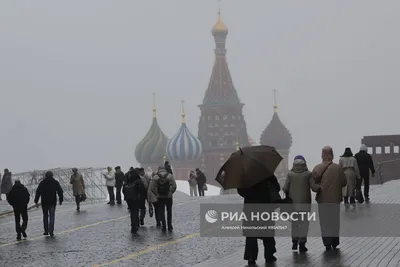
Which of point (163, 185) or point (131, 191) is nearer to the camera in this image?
point (163, 185)

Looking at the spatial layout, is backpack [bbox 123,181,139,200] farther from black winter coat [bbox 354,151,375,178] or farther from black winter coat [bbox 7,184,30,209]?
black winter coat [bbox 354,151,375,178]

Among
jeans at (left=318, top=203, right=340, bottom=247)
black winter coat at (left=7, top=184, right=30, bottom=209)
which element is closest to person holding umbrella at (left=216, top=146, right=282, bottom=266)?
jeans at (left=318, top=203, right=340, bottom=247)

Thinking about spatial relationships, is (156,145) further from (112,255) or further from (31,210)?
(112,255)

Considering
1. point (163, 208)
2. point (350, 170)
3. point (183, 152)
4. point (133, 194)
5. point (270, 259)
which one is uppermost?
point (183, 152)

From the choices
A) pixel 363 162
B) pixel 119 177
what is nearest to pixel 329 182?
pixel 363 162

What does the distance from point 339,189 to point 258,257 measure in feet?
5.13

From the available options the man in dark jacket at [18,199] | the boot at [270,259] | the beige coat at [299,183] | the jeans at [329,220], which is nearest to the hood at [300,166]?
the beige coat at [299,183]

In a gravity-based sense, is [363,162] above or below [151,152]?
below

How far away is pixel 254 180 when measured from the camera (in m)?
13.5

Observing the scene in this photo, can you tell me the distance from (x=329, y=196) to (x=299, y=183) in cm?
50

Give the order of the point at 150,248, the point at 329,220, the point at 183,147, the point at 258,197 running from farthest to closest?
the point at 183,147 → the point at 150,248 → the point at 329,220 → the point at 258,197

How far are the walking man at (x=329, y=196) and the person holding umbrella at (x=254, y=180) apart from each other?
1.28m

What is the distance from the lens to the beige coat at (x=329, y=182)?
14887 millimetres

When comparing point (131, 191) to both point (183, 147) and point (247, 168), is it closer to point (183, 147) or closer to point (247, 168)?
point (247, 168)
